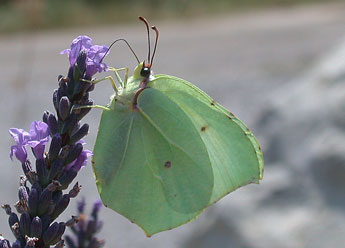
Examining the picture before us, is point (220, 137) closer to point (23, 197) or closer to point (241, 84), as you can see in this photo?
point (23, 197)

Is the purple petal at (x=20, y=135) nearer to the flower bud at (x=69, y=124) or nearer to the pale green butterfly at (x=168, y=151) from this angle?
the flower bud at (x=69, y=124)

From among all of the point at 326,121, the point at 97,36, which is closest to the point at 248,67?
the point at 97,36

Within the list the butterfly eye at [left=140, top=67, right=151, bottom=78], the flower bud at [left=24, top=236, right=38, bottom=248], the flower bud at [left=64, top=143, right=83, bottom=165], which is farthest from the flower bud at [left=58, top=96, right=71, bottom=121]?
the butterfly eye at [left=140, top=67, right=151, bottom=78]

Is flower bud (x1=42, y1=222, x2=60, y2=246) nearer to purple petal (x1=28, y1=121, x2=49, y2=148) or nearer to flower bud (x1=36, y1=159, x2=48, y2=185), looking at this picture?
flower bud (x1=36, y1=159, x2=48, y2=185)

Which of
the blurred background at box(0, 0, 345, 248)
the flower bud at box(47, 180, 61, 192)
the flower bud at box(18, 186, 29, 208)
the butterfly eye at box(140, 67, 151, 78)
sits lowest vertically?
the blurred background at box(0, 0, 345, 248)

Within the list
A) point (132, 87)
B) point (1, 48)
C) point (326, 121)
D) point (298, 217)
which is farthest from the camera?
point (1, 48)

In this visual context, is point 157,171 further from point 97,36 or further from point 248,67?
point 97,36
